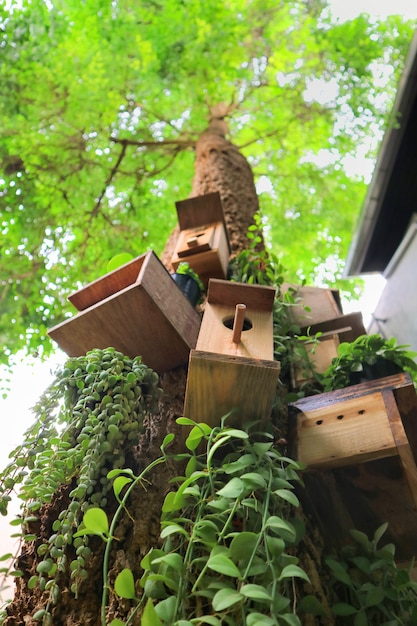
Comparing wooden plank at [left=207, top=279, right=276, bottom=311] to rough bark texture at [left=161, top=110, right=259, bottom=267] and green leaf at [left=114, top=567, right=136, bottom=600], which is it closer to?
green leaf at [left=114, top=567, right=136, bottom=600]

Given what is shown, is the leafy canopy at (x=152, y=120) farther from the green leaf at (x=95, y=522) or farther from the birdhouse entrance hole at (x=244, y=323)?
the green leaf at (x=95, y=522)

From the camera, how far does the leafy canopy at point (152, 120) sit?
416 centimetres

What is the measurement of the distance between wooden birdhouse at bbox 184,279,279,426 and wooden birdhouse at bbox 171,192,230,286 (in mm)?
663

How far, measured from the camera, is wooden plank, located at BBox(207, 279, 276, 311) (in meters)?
1.58

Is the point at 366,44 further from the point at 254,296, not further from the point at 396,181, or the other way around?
the point at 254,296

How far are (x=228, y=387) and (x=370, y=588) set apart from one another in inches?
24.9

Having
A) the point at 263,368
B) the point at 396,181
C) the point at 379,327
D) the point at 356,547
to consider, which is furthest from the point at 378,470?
the point at 396,181

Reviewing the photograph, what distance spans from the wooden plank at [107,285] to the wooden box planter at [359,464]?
2.71 feet

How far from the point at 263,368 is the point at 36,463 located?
0.67 m

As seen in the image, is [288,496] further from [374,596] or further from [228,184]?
[228,184]

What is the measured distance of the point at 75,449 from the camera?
1280mm

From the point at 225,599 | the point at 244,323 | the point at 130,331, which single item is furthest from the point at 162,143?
the point at 225,599

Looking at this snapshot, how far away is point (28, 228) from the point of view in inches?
167

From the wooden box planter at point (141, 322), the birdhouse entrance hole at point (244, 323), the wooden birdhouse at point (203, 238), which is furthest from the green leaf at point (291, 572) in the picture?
the wooden birdhouse at point (203, 238)
